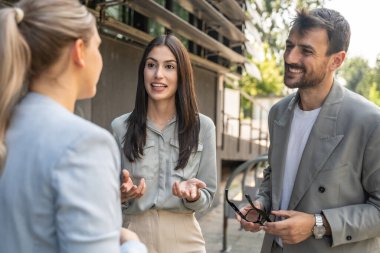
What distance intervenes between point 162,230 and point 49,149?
1.26 meters

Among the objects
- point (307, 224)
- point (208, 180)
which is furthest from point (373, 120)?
point (208, 180)

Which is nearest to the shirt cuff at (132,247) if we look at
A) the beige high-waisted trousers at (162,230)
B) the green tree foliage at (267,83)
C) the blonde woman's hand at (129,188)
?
the blonde woman's hand at (129,188)

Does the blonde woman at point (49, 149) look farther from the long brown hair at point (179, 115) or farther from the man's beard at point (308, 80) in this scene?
the man's beard at point (308, 80)

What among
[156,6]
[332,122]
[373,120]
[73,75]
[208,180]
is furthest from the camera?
[156,6]

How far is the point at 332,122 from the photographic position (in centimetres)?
205

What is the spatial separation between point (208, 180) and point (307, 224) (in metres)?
0.60

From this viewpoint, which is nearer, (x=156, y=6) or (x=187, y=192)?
(x=187, y=192)

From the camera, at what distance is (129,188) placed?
1.97 meters

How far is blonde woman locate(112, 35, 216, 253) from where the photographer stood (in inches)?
86.7

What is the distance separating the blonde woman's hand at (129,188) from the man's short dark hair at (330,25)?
3.47 ft

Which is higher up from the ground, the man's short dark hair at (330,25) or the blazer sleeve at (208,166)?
the man's short dark hair at (330,25)

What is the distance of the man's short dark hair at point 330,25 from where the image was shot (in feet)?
6.88

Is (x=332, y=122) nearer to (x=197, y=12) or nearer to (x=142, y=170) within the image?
(x=142, y=170)

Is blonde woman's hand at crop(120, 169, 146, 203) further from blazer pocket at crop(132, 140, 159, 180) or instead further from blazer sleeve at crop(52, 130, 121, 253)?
blazer sleeve at crop(52, 130, 121, 253)
